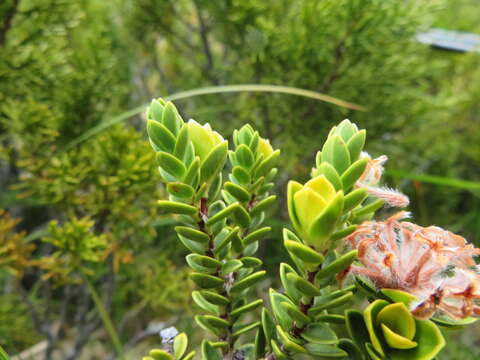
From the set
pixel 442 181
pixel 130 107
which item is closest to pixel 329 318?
pixel 442 181

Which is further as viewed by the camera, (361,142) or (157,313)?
(157,313)

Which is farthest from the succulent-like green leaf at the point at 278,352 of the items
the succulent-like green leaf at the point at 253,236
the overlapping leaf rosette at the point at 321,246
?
the succulent-like green leaf at the point at 253,236

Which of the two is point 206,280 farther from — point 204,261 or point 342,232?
point 342,232

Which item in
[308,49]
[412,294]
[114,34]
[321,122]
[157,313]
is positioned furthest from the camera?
[157,313]

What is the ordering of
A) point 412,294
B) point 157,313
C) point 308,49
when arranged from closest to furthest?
point 412,294 → point 308,49 → point 157,313

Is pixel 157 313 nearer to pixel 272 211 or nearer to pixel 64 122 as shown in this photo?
pixel 272 211

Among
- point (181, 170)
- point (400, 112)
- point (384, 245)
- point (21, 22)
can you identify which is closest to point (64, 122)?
point (21, 22)

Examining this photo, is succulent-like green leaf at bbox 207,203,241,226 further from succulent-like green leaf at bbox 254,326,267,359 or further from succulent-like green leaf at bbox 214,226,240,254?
succulent-like green leaf at bbox 254,326,267,359
